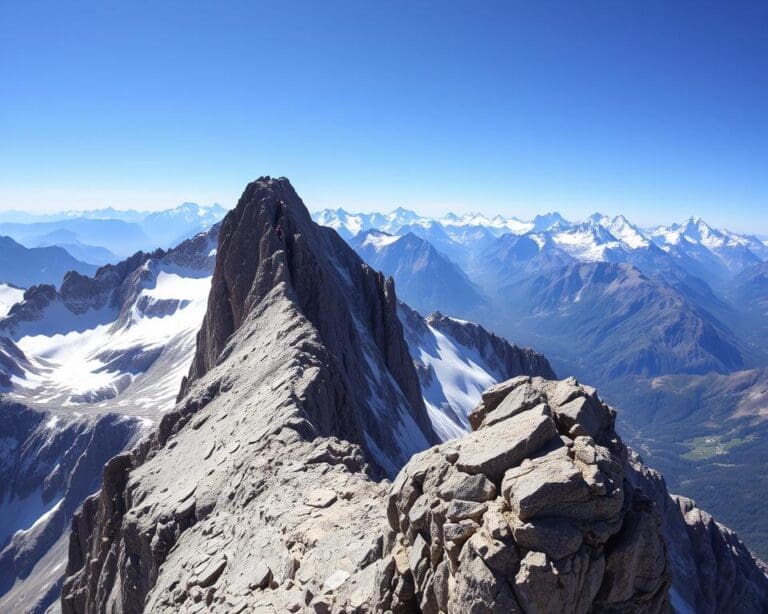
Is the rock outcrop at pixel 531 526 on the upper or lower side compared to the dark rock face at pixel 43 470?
upper

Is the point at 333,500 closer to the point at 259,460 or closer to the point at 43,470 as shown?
the point at 259,460

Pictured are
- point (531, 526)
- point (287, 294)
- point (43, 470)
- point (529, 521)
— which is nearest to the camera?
point (531, 526)

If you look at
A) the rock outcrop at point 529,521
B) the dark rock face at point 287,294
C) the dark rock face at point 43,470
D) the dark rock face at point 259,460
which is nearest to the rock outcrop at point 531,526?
the rock outcrop at point 529,521

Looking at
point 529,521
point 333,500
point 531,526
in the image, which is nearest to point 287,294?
point 333,500

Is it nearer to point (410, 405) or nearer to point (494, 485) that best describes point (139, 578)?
point (494, 485)

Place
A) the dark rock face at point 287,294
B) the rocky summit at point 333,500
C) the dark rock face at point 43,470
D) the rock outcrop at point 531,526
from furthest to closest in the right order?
the dark rock face at point 43,470 < the dark rock face at point 287,294 < the rocky summit at point 333,500 < the rock outcrop at point 531,526

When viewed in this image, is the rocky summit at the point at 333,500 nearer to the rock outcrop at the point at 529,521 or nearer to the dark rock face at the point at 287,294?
the rock outcrop at the point at 529,521

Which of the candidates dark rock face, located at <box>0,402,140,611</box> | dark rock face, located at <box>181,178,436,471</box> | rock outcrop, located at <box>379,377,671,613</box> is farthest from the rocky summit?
dark rock face, located at <box>0,402,140,611</box>


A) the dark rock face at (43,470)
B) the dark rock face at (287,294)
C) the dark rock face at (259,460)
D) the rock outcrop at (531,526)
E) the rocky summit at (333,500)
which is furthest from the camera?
the dark rock face at (43,470)

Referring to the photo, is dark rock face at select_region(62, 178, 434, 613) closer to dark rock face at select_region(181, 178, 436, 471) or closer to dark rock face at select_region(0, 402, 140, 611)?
dark rock face at select_region(181, 178, 436, 471)
